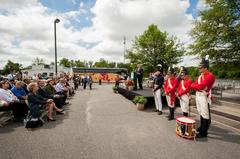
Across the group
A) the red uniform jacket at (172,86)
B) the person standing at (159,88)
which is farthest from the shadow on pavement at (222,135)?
the person standing at (159,88)

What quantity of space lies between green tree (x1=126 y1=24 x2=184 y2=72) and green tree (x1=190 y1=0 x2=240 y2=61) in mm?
13051

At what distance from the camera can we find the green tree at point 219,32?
11.1 m

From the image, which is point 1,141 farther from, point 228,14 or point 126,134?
point 228,14

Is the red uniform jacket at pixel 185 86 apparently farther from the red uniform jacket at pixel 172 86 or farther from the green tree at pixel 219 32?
the green tree at pixel 219 32

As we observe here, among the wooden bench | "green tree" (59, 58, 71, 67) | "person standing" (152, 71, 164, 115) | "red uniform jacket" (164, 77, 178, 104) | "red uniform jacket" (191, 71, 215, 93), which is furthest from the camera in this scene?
"green tree" (59, 58, 71, 67)

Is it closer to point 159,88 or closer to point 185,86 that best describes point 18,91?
point 159,88

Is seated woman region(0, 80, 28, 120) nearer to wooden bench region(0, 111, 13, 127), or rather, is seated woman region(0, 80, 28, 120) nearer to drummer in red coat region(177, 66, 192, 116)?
wooden bench region(0, 111, 13, 127)

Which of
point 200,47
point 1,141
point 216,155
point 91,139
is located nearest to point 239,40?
point 200,47

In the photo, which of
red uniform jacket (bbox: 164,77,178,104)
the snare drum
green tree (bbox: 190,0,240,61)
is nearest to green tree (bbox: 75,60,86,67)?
green tree (bbox: 190,0,240,61)

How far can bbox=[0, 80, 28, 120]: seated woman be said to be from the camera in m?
5.83

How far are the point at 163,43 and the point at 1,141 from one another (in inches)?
987

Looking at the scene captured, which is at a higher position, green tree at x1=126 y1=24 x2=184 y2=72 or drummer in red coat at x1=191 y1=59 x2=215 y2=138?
green tree at x1=126 y1=24 x2=184 y2=72

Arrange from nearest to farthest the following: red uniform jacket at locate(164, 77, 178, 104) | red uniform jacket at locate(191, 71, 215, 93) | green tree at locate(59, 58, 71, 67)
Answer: red uniform jacket at locate(191, 71, 215, 93) → red uniform jacket at locate(164, 77, 178, 104) → green tree at locate(59, 58, 71, 67)

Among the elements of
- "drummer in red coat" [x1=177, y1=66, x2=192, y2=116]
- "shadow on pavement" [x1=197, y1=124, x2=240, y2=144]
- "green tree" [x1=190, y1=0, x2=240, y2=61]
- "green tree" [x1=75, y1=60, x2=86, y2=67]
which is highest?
"green tree" [x1=75, y1=60, x2=86, y2=67]
